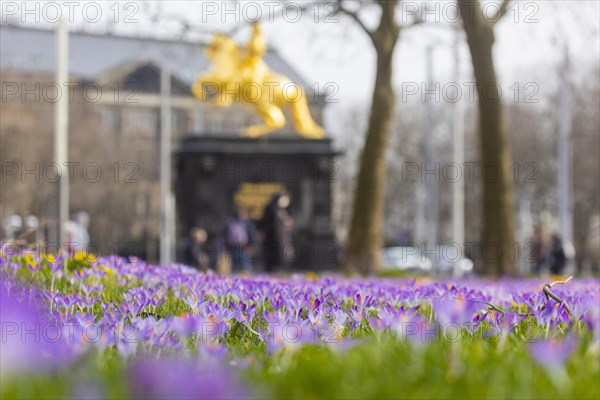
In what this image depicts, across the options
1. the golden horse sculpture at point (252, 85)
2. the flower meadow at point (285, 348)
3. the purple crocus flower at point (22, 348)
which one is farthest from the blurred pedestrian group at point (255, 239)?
the purple crocus flower at point (22, 348)

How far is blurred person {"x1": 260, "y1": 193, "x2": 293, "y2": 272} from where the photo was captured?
2208 cm

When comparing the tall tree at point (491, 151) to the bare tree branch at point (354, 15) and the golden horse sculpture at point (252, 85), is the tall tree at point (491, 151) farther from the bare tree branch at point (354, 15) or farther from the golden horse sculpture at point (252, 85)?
the golden horse sculpture at point (252, 85)

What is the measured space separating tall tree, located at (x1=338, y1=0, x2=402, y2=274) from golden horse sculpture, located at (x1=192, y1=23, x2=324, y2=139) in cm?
465

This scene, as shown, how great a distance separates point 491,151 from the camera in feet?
49.1

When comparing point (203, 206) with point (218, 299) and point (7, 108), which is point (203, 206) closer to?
point (7, 108)

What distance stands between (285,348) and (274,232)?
19.3m

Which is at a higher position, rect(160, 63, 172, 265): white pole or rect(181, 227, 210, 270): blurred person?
rect(160, 63, 172, 265): white pole

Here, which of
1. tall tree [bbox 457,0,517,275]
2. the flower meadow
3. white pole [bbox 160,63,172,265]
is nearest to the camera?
the flower meadow

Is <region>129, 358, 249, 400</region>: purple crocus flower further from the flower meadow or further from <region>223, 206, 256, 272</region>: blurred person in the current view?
<region>223, 206, 256, 272</region>: blurred person

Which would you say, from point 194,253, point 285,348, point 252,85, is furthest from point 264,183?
point 285,348

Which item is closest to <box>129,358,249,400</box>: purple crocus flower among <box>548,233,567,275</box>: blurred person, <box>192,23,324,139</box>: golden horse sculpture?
<box>192,23,324,139</box>: golden horse sculpture

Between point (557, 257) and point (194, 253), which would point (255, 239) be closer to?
point (194, 253)

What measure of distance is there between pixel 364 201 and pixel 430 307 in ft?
44.2

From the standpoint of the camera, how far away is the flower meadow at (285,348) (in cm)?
202
